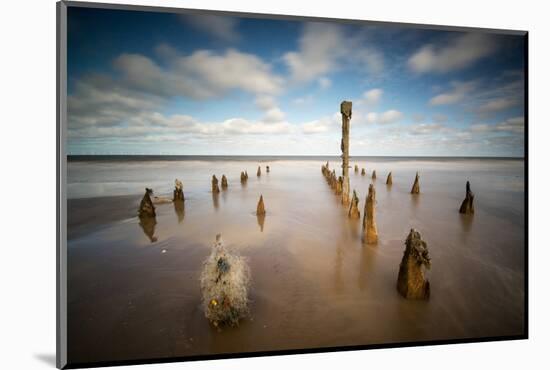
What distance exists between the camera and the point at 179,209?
6762 millimetres

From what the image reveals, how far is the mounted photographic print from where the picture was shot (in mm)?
2750

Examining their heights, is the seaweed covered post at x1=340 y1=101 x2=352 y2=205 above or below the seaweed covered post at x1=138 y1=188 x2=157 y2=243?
above

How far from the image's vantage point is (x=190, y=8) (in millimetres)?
2904

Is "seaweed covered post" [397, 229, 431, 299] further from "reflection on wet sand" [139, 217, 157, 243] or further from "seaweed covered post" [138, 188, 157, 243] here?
"seaweed covered post" [138, 188, 157, 243]

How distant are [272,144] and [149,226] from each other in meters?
3.16

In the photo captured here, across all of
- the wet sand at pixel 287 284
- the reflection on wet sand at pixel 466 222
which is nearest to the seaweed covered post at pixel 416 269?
the wet sand at pixel 287 284

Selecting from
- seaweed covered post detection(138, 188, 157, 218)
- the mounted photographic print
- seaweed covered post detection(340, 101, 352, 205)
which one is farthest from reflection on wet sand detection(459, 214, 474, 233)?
seaweed covered post detection(138, 188, 157, 218)

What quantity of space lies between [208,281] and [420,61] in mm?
3971

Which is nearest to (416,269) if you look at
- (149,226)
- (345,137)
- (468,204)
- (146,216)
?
(345,137)

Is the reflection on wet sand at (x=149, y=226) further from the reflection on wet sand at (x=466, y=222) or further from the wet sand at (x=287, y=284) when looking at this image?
the reflection on wet sand at (x=466, y=222)

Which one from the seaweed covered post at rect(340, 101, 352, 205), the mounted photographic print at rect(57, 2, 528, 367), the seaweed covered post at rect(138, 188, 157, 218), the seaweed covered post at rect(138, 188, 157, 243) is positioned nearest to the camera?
the mounted photographic print at rect(57, 2, 528, 367)

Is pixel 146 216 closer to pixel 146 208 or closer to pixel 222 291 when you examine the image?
pixel 146 208

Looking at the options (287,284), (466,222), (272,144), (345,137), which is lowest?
(287,284)

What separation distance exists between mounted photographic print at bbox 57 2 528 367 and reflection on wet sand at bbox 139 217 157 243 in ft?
0.29
